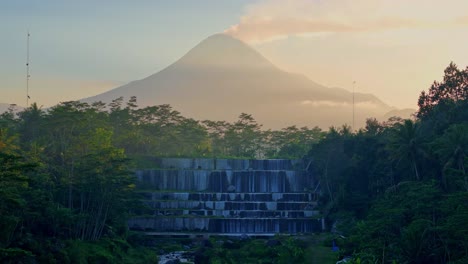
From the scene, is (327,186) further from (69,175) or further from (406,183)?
(69,175)

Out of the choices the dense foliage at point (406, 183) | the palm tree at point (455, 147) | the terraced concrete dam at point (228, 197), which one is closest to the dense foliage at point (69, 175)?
the terraced concrete dam at point (228, 197)

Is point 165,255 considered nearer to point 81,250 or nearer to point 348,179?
point 81,250

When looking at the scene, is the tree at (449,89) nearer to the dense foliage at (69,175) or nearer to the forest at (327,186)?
the forest at (327,186)

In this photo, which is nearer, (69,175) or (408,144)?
(69,175)

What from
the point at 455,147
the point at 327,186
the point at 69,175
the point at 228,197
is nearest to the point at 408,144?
the point at 455,147

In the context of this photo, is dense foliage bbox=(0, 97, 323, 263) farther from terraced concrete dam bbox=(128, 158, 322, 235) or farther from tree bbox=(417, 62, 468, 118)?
tree bbox=(417, 62, 468, 118)

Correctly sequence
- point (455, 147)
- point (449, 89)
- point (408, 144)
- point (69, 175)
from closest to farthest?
1. point (455, 147)
2. point (69, 175)
3. point (408, 144)
4. point (449, 89)

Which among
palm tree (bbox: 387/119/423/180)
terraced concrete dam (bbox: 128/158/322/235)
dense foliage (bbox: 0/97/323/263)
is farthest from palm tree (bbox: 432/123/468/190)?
dense foliage (bbox: 0/97/323/263)

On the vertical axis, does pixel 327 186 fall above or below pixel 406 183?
below
